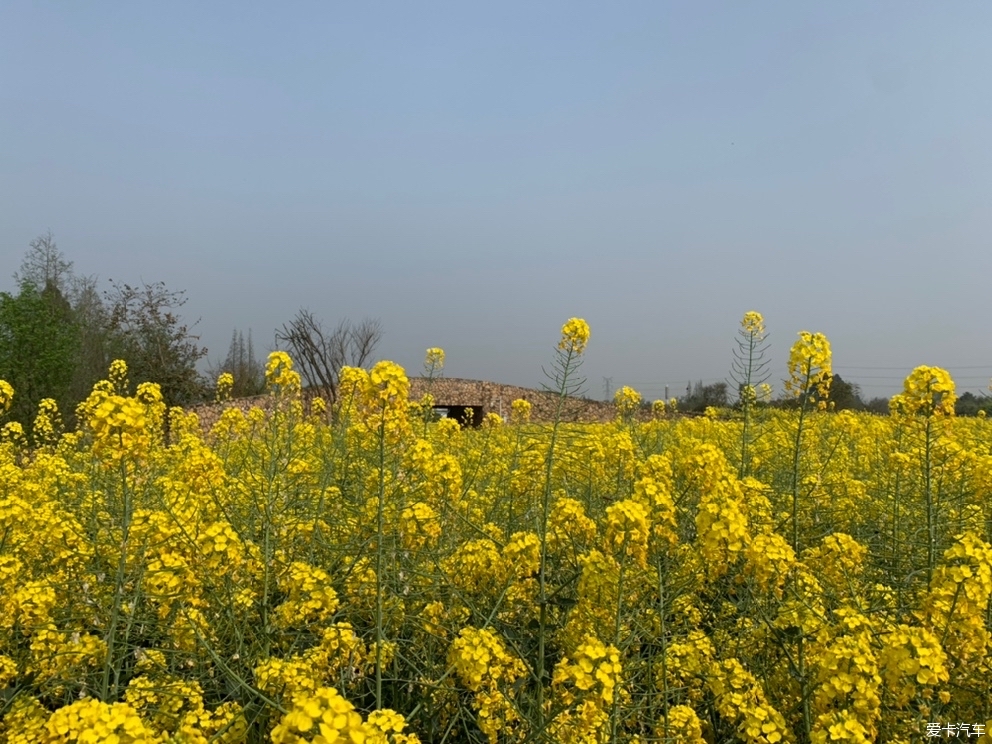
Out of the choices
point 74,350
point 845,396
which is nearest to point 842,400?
point 845,396

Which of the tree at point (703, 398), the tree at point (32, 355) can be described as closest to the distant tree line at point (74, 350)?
the tree at point (32, 355)

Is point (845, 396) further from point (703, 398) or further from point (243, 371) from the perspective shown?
point (243, 371)

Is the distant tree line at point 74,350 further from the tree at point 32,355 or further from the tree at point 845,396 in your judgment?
the tree at point 845,396

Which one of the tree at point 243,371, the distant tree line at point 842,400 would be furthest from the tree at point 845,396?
the tree at point 243,371

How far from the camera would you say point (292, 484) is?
4242mm

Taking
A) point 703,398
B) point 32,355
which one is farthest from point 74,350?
point 703,398

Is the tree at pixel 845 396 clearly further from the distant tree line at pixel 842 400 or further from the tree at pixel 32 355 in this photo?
the tree at pixel 32 355

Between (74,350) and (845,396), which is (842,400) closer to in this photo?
(845,396)

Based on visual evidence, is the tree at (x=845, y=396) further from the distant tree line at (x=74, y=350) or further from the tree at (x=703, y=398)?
the distant tree line at (x=74, y=350)

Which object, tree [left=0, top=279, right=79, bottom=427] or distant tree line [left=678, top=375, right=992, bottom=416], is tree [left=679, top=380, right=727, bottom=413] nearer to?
distant tree line [left=678, top=375, right=992, bottom=416]

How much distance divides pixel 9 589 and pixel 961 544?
160 inches

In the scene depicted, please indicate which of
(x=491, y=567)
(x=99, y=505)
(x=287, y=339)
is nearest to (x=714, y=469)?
(x=491, y=567)

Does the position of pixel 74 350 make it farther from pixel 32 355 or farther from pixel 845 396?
pixel 845 396

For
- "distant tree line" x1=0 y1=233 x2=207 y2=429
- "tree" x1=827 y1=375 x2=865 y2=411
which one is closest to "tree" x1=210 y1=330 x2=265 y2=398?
"distant tree line" x1=0 y1=233 x2=207 y2=429
